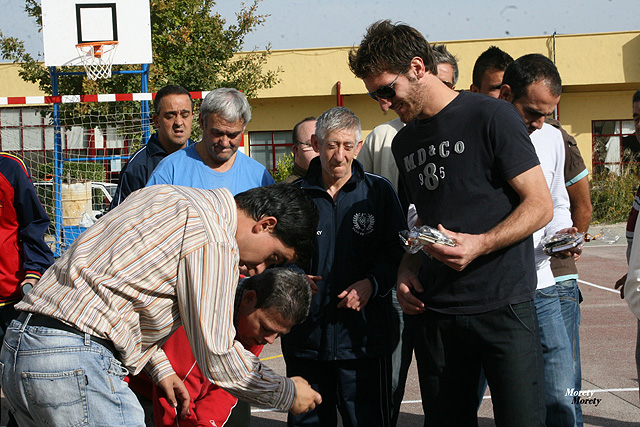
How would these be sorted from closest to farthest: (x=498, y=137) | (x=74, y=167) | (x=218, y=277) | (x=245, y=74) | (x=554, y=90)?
(x=218, y=277), (x=498, y=137), (x=554, y=90), (x=74, y=167), (x=245, y=74)

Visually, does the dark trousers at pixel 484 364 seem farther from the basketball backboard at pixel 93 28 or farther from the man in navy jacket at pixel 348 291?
the basketball backboard at pixel 93 28

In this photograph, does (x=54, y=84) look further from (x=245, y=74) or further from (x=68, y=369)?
(x=68, y=369)

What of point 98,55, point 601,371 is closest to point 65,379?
point 601,371

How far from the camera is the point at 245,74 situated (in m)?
18.1

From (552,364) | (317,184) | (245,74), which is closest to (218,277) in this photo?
(317,184)

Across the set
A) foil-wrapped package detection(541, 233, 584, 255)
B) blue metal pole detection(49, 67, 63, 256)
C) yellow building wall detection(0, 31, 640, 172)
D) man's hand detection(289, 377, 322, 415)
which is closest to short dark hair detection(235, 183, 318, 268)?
man's hand detection(289, 377, 322, 415)

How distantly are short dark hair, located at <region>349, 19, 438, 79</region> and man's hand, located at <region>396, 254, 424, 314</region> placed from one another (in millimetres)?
895

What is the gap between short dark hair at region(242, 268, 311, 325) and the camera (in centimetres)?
291

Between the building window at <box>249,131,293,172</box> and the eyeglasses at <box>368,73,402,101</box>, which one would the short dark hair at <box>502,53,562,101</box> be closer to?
the eyeglasses at <box>368,73,402,101</box>

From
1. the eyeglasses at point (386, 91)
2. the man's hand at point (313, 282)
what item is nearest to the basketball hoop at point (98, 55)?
the man's hand at point (313, 282)

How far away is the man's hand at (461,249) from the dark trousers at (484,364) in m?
0.28

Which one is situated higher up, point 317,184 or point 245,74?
point 245,74

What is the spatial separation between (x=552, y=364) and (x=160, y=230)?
2.28 meters

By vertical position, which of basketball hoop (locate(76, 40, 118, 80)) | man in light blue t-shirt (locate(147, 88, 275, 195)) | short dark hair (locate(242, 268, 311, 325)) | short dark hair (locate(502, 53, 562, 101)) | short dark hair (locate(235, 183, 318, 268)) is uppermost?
basketball hoop (locate(76, 40, 118, 80))
